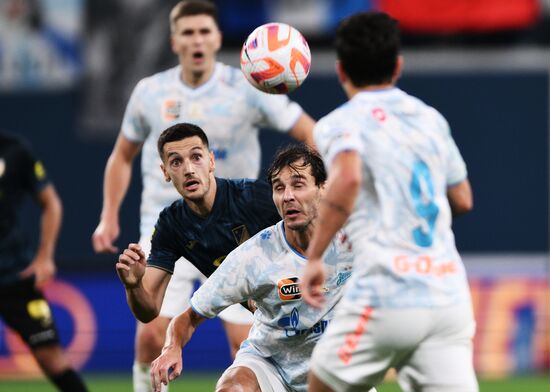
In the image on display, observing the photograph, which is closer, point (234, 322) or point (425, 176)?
point (425, 176)

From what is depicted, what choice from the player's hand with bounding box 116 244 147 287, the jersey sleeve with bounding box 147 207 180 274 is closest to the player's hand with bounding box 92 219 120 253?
the jersey sleeve with bounding box 147 207 180 274

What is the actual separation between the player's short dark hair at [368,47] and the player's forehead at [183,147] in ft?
4.48

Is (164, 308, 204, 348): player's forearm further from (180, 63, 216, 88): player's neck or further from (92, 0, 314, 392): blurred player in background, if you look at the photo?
(180, 63, 216, 88): player's neck

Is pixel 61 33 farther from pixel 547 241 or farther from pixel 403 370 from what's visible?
pixel 403 370

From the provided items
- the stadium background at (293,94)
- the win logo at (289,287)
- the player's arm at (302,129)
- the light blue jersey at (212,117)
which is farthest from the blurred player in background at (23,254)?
the stadium background at (293,94)

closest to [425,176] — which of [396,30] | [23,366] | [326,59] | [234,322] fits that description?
[396,30]

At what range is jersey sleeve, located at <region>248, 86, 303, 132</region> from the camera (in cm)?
682

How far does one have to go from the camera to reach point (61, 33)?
469 inches

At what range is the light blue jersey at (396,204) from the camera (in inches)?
163

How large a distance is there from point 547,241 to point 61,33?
17.8 ft

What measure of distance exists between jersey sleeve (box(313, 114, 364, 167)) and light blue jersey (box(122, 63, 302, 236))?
8.64 feet

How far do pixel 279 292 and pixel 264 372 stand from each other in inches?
15.2

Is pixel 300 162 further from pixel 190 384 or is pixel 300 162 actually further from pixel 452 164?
pixel 190 384

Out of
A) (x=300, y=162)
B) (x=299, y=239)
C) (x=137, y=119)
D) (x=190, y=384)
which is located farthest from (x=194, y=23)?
(x=190, y=384)
